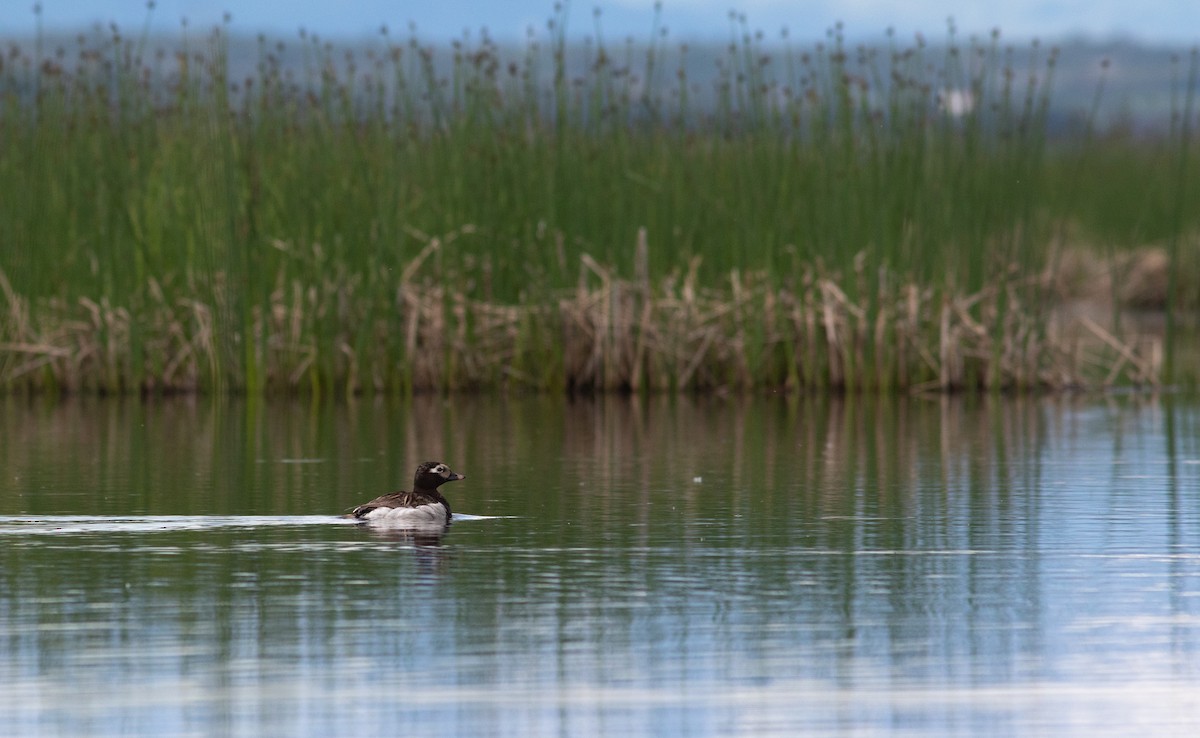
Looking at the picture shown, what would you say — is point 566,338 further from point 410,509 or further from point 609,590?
point 609,590

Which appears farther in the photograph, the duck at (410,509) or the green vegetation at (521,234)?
the green vegetation at (521,234)

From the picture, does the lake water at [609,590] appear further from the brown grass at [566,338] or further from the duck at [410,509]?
the brown grass at [566,338]

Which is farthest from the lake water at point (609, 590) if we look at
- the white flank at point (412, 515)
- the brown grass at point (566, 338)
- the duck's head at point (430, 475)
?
the brown grass at point (566, 338)

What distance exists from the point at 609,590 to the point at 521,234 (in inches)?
383

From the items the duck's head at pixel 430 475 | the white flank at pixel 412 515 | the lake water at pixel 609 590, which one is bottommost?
the lake water at pixel 609 590

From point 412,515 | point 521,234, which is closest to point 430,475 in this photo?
point 412,515

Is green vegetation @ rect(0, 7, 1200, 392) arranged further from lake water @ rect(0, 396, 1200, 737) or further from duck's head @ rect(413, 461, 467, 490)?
duck's head @ rect(413, 461, 467, 490)

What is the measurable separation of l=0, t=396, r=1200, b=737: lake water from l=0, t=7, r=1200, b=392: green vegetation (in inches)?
138

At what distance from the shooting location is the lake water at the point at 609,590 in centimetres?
499

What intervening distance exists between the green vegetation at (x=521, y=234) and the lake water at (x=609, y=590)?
3517 mm

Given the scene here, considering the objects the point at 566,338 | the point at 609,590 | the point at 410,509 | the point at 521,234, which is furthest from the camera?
the point at 566,338

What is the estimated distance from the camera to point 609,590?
6.69m

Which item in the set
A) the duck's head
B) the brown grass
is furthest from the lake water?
the brown grass

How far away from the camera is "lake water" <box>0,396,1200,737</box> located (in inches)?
196
